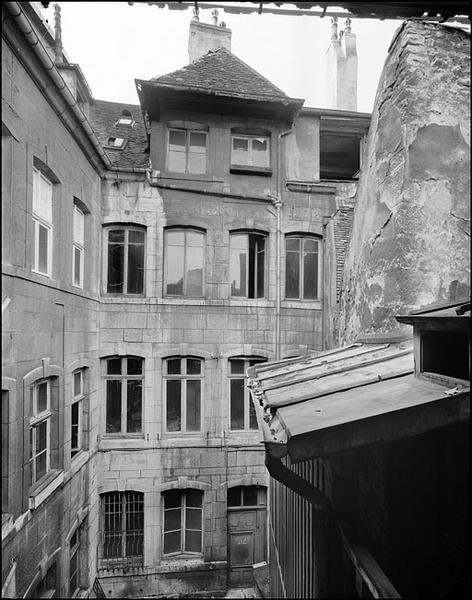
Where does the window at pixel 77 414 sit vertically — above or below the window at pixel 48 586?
above

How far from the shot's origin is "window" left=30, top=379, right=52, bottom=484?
759cm

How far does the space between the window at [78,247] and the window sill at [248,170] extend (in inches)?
174

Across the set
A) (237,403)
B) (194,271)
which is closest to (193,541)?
(237,403)

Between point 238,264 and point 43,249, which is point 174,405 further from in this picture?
point 43,249

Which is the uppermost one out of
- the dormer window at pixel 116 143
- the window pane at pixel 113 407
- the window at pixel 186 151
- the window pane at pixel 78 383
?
the dormer window at pixel 116 143

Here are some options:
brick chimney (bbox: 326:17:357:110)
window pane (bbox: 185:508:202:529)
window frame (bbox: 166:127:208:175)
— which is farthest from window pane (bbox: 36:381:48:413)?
brick chimney (bbox: 326:17:357:110)

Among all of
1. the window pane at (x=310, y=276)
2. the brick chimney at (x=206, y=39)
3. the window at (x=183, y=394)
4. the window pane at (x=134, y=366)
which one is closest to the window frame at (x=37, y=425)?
the window pane at (x=134, y=366)

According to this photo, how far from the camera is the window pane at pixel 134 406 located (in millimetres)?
11555

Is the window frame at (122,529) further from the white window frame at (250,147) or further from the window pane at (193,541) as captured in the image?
the white window frame at (250,147)

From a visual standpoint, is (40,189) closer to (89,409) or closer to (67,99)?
(67,99)

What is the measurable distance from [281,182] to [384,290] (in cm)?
701

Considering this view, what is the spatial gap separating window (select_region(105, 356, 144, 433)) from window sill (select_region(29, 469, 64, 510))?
122 inches

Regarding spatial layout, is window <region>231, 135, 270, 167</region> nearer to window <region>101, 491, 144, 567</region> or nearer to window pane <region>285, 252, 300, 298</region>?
window pane <region>285, 252, 300, 298</region>

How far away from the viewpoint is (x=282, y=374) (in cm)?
565
